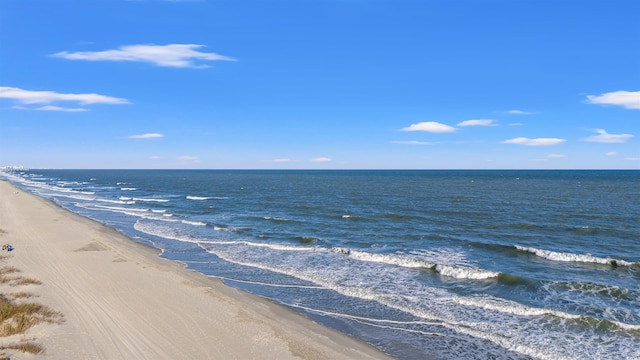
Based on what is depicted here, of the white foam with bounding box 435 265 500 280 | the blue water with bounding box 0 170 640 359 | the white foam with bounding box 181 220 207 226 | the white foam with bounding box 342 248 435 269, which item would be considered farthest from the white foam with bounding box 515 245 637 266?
the white foam with bounding box 181 220 207 226

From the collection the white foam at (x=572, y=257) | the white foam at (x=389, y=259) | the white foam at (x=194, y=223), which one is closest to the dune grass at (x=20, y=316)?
the white foam at (x=389, y=259)

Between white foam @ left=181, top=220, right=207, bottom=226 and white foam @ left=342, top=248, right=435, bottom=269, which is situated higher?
white foam @ left=181, top=220, right=207, bottom=226

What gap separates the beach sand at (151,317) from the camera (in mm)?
12766

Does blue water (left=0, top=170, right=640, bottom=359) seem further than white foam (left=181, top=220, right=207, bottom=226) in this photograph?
No

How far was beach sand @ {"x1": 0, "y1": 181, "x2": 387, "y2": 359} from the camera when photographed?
1277 cm

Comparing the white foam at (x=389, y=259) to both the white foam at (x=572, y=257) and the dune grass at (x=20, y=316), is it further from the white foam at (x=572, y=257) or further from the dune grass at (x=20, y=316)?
the dune grass at (x=20, y=316)

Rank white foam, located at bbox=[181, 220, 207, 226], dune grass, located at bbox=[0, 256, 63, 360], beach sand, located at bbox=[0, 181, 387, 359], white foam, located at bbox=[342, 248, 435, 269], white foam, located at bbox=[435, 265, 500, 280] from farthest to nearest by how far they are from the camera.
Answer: white foam, located at bbox=[181, 220, 207, 226], white foam, located at bbox=[342, 248, 435, 269], white foam, located at bbox=[435, 265, 500, 280], beach sand, located at bbox=[0, 181, 387, 359], dune grass, located at bbox=[0, 256, 63, 360]

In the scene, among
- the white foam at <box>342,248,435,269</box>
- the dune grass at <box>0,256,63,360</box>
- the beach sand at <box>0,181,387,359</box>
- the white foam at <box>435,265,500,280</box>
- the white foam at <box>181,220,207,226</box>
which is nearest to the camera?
the dune grass at <box>0,256,63,360</box>

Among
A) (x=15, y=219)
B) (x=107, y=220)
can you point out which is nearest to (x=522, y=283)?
(x=107, y=220)

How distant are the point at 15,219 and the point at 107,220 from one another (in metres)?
7.98

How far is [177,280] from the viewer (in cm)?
2055

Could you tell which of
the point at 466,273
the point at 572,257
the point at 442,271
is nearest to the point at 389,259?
the point at 442,271

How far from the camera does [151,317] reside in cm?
1545

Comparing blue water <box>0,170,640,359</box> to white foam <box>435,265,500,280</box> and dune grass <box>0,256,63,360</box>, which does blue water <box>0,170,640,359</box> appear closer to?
white foam <box>435,265,500,280</box>
